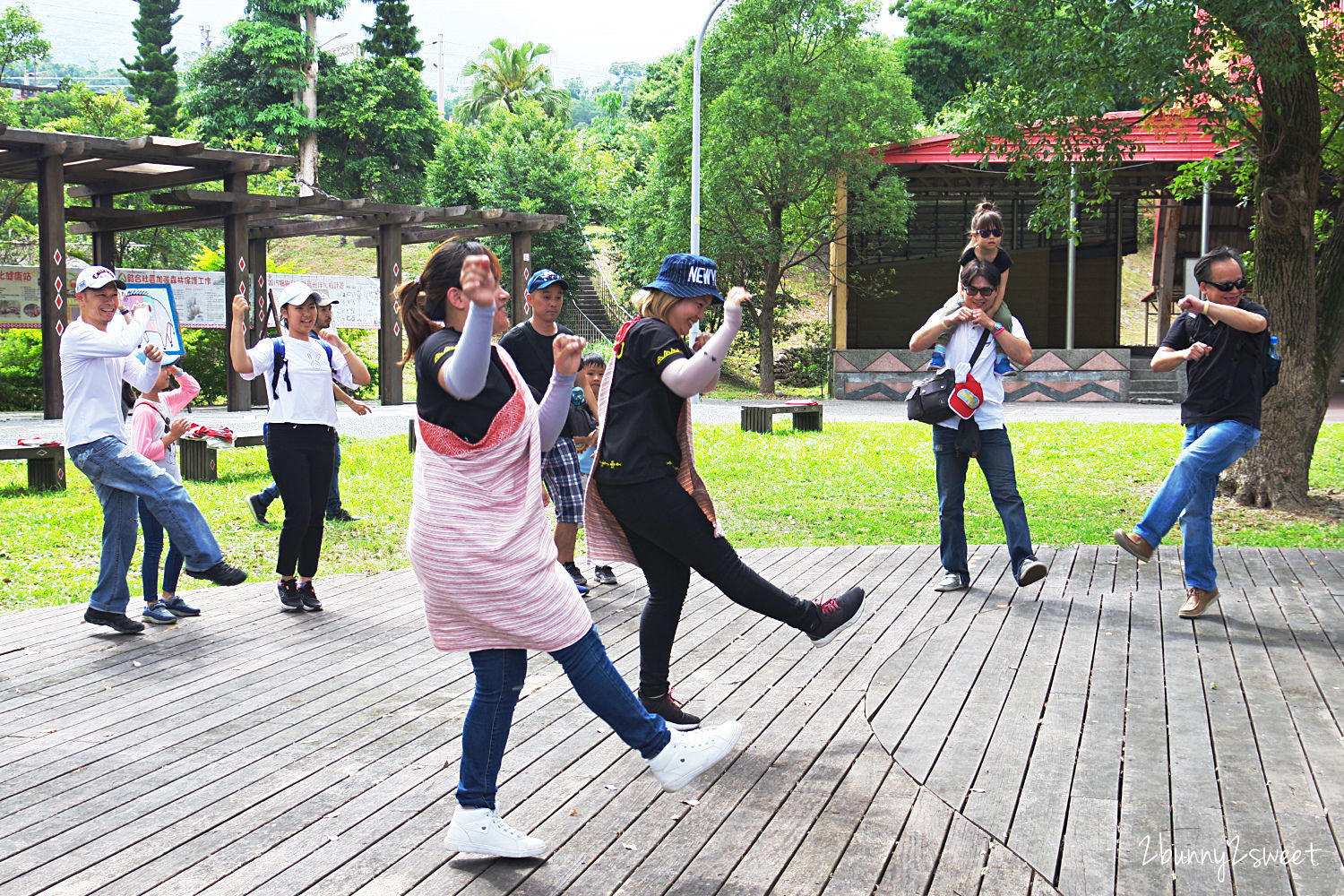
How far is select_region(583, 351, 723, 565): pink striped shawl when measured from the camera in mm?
4090

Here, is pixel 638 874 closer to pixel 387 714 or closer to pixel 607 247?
pixel 387 714

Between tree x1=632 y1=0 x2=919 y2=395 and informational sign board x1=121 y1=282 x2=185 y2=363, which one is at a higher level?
tree x1=632 y1=0 x2=919 y2=395

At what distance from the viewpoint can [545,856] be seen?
10.6 feet

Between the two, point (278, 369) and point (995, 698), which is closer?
point (995, 698)

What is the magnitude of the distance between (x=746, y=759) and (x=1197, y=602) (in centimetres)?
297

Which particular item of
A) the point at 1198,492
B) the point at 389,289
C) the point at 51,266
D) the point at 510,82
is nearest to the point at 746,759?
the point at 1198,492

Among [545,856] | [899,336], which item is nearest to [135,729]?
[545,856]

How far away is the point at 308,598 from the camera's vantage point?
6324mm

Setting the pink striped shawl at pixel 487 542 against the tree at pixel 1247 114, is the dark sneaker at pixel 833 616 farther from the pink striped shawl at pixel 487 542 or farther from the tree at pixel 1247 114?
the tree at pixel 1247 114

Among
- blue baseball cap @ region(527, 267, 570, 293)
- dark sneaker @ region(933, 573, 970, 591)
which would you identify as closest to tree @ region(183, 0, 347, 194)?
blue baseball cap @ region(527, 267, 570, 293)

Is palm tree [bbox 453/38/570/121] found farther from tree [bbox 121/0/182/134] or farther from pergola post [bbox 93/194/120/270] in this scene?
pergola post [bbox 93/194/120/270]

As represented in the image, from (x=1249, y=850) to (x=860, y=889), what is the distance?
1095mm

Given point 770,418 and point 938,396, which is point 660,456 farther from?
point 770,418

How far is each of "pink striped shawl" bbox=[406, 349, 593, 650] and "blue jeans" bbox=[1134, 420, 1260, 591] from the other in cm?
359
